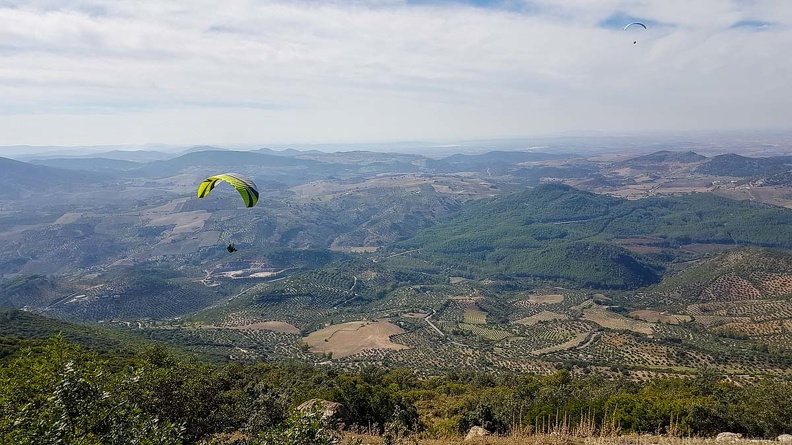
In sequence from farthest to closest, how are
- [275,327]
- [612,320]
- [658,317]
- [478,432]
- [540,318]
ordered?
1. [540,318]
2. [275,327]
3. [658,317]
4. [612,320]
5. [478,432]

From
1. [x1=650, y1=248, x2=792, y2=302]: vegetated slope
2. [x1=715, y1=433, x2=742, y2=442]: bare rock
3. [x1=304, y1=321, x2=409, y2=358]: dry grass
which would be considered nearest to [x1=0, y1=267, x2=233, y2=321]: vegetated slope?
[x1=304, y1=321, x2=409, y2=358]: dry grass

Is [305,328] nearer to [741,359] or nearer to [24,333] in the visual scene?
[24,333]

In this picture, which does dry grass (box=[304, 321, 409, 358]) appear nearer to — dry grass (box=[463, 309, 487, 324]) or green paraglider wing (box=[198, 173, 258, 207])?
dry grass (box=[463, 309, 487, 324])


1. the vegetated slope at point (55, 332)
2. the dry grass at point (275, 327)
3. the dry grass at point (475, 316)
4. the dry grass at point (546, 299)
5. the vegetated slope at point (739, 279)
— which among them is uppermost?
the vegetated slope at point (55, 332)

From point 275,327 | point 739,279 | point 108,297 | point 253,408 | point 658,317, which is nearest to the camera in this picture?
point 253,408

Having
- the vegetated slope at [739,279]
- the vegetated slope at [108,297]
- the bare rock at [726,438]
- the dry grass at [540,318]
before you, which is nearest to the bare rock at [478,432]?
the bare rock at [726,438]

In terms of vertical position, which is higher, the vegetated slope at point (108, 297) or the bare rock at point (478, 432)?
the bare rock at point (478, 432)

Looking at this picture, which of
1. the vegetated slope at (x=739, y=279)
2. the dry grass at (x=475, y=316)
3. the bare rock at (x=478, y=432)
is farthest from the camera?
the dry grass at (x=475, y=316)

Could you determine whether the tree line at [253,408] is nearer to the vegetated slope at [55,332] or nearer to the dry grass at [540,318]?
the vegetated slope at [55,332]

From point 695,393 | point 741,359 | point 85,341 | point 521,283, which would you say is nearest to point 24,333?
point 85,341

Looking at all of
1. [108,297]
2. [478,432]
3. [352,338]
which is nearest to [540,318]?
[352,338]

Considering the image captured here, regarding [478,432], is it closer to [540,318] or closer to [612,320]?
[612,320]
